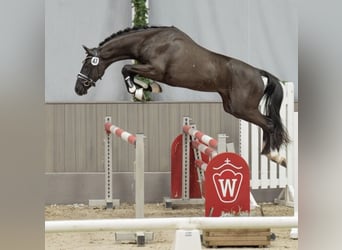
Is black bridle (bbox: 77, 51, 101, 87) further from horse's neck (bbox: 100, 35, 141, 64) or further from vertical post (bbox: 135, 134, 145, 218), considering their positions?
vertical post (bbox: 135, 134, 145, 218)

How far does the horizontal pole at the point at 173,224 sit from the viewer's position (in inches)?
59.3

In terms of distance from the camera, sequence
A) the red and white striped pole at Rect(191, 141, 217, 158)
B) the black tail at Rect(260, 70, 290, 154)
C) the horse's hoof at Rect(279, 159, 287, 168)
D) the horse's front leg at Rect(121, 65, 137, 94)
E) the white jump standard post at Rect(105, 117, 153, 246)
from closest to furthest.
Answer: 1. the white jump standard post at Rect(105, 117, 153, 246)
2. the red and white striped pole at Rect(191, 141, 217, 158)
3. the horse's front leg at Rect(121, 65, 137, 94)
4. the black tail at Rect(260, 70, 290, 154)
5. the horse's hoof at Rect(279, 159, 287, 168)

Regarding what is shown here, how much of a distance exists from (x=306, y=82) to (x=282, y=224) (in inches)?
40.3

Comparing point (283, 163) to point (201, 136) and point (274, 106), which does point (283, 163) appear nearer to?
point (274, 106)

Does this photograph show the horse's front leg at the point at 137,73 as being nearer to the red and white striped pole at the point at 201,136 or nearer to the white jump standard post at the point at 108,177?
the red and white striped pole at the point at 201,136

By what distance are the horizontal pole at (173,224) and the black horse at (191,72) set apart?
227cm

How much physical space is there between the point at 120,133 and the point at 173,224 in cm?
247

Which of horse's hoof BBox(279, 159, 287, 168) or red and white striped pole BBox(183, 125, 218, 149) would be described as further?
horse's hoof BBox(279, 159, 287, 168)

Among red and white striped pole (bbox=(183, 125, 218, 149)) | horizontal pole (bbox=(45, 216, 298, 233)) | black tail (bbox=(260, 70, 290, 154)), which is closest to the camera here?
horizontal pole (bbox=(45, 216, 298, 233))

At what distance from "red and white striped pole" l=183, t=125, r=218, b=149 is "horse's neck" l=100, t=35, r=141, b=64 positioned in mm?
556

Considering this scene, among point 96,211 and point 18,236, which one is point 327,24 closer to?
point 18,236

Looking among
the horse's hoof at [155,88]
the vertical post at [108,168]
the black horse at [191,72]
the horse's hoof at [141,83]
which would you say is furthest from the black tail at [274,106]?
the vertical post at [108,168]

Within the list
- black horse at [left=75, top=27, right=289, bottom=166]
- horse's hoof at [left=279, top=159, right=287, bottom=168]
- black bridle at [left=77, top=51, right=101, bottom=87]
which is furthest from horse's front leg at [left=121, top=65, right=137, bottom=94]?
horse's hoof at [left=279, top=159, right=287, bottom=168]

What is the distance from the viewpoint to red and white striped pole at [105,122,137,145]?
12.0 feet
